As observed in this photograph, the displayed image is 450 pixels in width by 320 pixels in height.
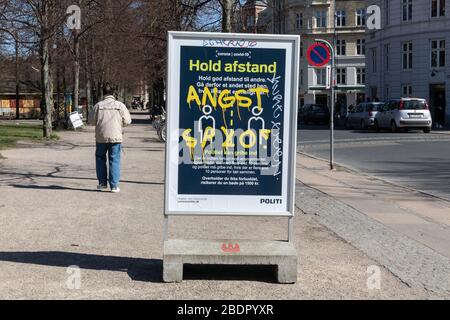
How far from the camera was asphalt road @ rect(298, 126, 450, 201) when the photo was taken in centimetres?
1544

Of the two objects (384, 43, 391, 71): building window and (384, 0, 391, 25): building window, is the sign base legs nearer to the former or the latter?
(384, 43, 391, 71): building window

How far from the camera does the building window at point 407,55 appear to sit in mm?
52994

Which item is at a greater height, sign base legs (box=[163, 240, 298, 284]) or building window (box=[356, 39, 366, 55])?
building window (box=[356, 39, 366, 55])

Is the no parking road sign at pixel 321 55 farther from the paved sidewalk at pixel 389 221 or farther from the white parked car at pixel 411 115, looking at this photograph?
the white parked car at pixel 411 115

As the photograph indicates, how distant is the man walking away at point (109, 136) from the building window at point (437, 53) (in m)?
42.4

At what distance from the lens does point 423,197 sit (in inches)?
497

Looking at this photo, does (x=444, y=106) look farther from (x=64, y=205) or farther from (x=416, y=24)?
Answer: (x=64, y=205)

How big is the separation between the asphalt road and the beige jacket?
6.10m

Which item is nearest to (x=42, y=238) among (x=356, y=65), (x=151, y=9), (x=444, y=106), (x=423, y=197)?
(x=423, y=197)

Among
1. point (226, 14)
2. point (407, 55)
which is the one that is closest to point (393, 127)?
point (407, 55)

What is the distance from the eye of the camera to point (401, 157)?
21.6m

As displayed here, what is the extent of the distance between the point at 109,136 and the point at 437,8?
43817 millimetres

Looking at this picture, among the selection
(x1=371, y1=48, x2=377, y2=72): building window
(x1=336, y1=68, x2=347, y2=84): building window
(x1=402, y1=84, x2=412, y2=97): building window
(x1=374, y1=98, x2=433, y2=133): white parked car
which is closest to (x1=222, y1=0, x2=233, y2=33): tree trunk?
(x1=374, y1=98, x2=433, y2=133): white parked car

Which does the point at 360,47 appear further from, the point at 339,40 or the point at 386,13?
the point at 386,13
